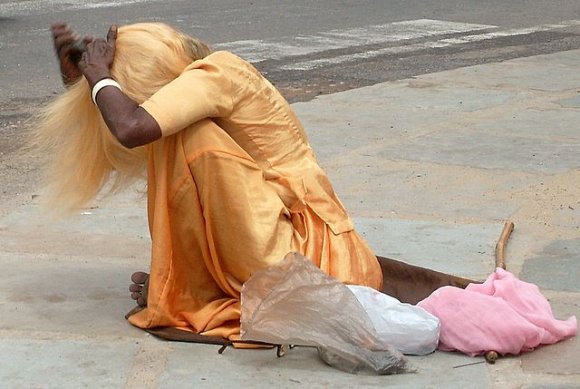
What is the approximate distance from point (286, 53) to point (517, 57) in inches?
73.7

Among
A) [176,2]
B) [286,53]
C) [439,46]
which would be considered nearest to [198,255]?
[286,53]

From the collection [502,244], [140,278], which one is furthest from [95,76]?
[502,244]

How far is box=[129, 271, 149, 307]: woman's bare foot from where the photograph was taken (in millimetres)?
3906

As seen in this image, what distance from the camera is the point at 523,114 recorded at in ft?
23.8

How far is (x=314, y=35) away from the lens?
11289mm

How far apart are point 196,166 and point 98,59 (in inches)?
17.2

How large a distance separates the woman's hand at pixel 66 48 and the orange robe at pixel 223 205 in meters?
0.39

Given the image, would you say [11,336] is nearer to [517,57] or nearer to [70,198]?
[70,198]

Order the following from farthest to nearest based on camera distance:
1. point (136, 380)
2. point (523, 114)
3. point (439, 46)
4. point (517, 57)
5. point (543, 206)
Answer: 1. point (439, 46)
2. point (517, 57)
3. point (523, 114)
4. point (543, 206)
5. point (136, 380)

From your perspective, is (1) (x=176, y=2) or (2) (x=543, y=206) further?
(1) (x=176, y=2)

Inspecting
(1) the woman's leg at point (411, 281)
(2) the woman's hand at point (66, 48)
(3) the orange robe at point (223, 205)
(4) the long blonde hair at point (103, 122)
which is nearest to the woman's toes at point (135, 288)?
(3) the orange robe at point (223, 205)

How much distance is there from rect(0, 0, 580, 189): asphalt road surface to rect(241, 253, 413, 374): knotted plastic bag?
295 cm

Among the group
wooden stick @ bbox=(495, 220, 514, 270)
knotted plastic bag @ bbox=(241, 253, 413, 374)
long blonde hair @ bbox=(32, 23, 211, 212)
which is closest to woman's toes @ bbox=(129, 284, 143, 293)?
long blonde hair @ bbox=(32, 23, 211, 212)

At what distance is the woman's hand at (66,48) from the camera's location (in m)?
3.83
